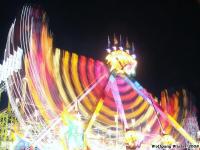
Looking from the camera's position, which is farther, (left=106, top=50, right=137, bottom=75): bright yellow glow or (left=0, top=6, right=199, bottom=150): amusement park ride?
(left=106, top=50, right=137, bottom=75): bright yellow glow

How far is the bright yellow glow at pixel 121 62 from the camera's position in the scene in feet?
57.8

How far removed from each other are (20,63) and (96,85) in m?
6.86

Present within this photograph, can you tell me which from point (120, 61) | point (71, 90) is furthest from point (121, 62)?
point (71, 90)

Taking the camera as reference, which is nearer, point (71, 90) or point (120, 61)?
point (71, 90)

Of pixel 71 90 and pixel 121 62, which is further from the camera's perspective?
pixel 121 62

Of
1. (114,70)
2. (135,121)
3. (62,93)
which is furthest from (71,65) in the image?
(135,121)

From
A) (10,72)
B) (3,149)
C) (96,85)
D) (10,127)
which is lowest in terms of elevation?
(3,149)

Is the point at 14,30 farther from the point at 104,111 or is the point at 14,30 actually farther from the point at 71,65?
the point at 104,111

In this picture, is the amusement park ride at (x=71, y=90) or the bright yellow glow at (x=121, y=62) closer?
the amusement park ride at (x=71, y=90)

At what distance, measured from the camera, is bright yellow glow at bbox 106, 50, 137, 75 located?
1761cm

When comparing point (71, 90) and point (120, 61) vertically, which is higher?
point (120, 61)

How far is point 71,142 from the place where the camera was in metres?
14.4

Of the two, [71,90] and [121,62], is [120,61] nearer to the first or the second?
[121,62]

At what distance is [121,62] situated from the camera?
17.7 metres
